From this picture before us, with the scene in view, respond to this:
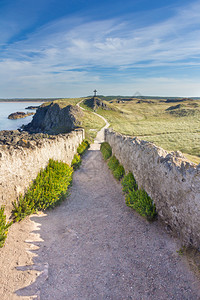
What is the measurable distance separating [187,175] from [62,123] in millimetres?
54577

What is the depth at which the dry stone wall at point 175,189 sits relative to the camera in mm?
5031

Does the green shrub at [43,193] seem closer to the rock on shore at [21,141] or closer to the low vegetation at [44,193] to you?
the low vegetation at [44,193]

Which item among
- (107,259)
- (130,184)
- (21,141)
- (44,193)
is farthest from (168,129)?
(107,259)

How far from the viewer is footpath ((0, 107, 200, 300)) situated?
4422 millimetres

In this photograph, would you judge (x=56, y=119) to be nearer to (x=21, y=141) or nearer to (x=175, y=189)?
(x=21, y=141)

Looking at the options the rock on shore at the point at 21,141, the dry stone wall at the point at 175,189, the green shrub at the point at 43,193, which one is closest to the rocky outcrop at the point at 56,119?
the rock on shore at the point at 21,141

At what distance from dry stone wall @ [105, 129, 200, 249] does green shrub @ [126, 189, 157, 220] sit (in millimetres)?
210

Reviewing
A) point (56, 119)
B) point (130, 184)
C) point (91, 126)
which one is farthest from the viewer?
point (56, 119)

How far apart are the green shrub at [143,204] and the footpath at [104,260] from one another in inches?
12.1

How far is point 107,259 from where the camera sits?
218 inches

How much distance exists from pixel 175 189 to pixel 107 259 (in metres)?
2.87

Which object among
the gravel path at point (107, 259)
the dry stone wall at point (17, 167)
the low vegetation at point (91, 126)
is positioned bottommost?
the low vegetation at point (91, 126)

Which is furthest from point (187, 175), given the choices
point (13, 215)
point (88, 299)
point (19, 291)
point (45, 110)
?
point (45, 110)

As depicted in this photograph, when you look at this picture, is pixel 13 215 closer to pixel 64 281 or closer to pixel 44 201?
pixel 44 201
